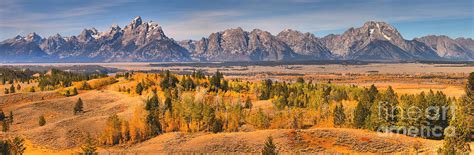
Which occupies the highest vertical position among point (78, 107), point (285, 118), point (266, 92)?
point (266, 92)

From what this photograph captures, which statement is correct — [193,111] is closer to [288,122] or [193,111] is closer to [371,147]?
[288,122]

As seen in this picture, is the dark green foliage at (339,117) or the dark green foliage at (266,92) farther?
the dark green foliage at (266,92)

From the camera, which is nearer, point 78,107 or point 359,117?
point 359,117

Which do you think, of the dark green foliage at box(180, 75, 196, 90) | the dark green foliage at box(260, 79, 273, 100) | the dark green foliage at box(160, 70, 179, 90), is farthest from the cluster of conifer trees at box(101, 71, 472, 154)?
the dark green foliage at box(160, 70, 179, 90)

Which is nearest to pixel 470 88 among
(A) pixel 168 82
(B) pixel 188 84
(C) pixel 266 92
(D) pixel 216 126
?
(D) pixel 216 126

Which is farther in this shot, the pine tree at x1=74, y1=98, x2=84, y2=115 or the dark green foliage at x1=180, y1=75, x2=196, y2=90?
the dark green foliage at x1=180, y1=75, x2=196, y2=90

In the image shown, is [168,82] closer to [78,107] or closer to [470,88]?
[78,107]

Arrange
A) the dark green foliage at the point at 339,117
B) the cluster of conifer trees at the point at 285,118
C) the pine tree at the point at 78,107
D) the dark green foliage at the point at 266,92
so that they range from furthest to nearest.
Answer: the dark green foliage at the point at 266,92
the pine tree at the point at 78,107
the dark green foliage at the point at 339,117
the cluster of conifer trees at the point at 285,118

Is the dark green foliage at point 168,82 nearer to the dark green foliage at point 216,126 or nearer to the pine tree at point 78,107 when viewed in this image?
the pine tree at point 78,107

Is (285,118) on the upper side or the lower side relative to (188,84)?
lower

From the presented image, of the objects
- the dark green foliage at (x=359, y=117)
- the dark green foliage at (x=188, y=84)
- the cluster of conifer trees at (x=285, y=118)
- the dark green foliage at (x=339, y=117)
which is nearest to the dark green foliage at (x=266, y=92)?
the cluster of conifer trees at (x=285, y=118)

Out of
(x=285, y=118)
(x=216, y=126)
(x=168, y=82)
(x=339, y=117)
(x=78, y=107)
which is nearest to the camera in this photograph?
(x=216, y=126)

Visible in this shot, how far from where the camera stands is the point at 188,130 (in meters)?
110

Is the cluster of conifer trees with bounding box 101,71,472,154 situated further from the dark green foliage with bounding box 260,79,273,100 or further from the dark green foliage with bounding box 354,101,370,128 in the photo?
the dark green foliage with bounding box 260,79,273,100
